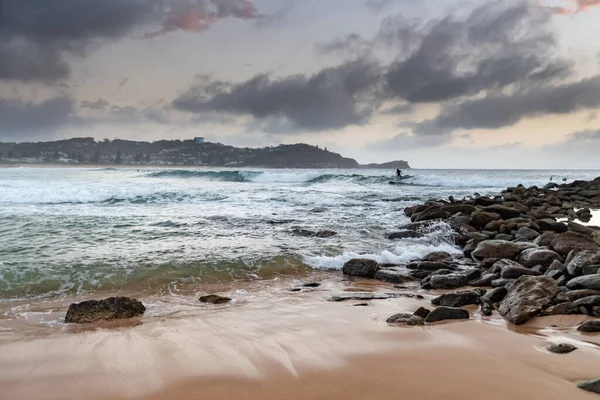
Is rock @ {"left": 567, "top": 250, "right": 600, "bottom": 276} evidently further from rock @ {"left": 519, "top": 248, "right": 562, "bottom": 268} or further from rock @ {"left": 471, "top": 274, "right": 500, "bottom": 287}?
rock @ {"left": 471, "top": 274, "right": 500, "bottom": 287}

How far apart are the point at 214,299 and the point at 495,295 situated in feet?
11.1

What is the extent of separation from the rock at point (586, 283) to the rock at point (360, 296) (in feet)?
7.08

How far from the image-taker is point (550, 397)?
2.36 m

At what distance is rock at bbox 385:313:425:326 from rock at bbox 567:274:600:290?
2299 mm

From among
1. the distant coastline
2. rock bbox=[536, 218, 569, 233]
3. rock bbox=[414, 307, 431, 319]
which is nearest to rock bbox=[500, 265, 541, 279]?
rock bbox=[414, 307, 431, 319]

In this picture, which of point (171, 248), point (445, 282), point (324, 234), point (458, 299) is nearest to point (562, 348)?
point (458, 299)

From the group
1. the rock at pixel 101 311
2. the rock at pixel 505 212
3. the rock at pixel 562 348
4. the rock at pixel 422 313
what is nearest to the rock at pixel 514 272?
the rock at pixel 422 313

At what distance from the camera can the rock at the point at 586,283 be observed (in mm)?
4502

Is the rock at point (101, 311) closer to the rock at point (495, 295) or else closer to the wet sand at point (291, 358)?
the wet sand at point (291, 358)

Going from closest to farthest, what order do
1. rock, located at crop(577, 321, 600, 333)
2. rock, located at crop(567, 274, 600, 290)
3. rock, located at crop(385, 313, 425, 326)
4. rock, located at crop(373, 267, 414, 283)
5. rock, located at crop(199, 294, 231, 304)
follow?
rock, located at crop(577, 321, 600, 333) → rock, located at crop(385, 313, 425, 326) → rock, located at crop(567, 274, 600, 290) → rock, located at crop(199, 294, 231, 304) → rock, located at crop(373, 267, 414, 283)

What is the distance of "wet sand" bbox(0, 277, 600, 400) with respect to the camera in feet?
8.13

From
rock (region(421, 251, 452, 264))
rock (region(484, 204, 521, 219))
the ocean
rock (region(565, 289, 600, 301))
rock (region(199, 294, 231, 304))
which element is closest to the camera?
rock (region(565, 289, 600, 301))

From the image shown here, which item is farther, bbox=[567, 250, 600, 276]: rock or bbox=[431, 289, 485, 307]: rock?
bbox=[567, 250, 600, 276]: rock

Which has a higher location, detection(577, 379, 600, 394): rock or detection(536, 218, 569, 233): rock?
detection(536, 218, 569, 233): rock
